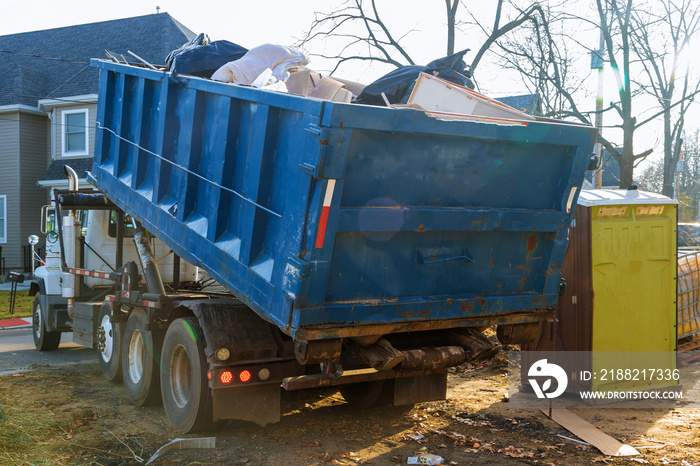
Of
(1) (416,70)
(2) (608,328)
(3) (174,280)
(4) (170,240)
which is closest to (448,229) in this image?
(1) (416,70)

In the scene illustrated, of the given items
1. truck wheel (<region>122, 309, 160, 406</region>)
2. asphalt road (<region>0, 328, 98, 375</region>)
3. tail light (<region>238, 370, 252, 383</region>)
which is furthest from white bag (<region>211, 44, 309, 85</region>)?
asphalt road (<region>0, 328, 98, 375</region>)

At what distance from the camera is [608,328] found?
717cm

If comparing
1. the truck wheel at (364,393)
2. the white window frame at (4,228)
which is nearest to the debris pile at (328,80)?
the truck wheel at (364,393)

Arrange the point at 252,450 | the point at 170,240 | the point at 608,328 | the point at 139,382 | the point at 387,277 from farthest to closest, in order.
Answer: the point at 608,328 → the point at 139,382 → the point at 170,240 → the point at 252,450 → the point at 387,277

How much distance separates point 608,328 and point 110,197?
5696mm

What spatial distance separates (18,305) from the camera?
584 inches

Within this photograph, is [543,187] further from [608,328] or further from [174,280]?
[174,280]

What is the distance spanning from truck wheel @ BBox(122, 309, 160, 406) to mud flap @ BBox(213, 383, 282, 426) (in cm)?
149

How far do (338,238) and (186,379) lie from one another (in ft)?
7.54

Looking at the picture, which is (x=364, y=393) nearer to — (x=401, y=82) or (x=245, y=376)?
(x=245, y=376)

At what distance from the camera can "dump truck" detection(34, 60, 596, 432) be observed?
4.45 meters

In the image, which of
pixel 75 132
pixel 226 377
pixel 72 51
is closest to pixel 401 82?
pixel 226 377

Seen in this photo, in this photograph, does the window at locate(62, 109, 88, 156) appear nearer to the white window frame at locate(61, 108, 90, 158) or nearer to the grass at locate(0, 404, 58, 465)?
the white window frame at locate(61, 108, 90, 158)

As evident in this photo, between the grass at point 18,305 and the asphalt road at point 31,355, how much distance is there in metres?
2.11
